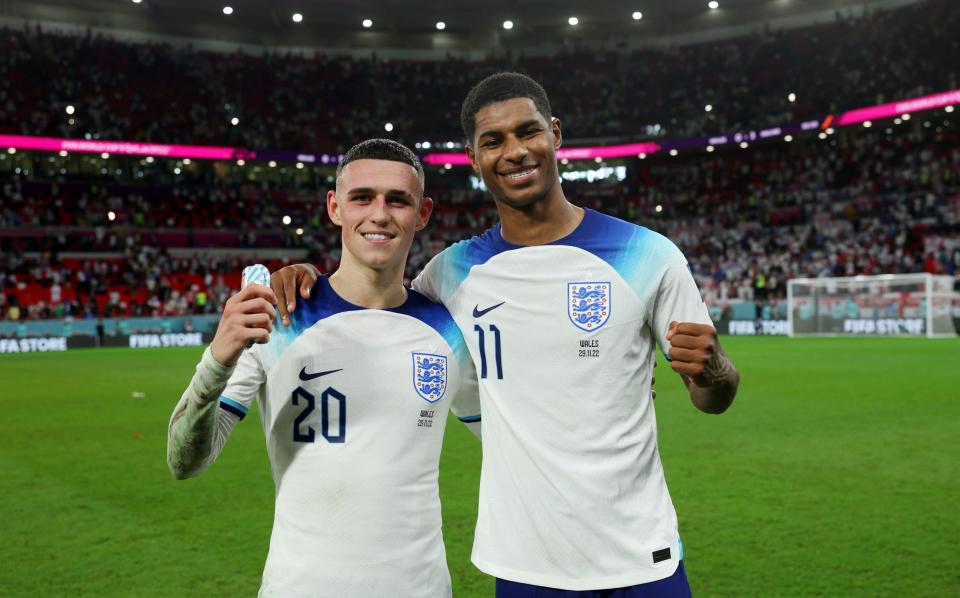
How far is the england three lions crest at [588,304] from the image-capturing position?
2.78 meters

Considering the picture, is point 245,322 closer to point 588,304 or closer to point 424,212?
point 424,212

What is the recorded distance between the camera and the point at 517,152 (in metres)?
2.94

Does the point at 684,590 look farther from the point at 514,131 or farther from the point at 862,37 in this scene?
the point at 862,37

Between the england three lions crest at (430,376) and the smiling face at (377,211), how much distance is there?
334 millimetres

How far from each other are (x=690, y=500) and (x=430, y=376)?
4695 millimetres

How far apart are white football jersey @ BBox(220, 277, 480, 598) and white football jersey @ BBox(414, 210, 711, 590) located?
0.62 ft

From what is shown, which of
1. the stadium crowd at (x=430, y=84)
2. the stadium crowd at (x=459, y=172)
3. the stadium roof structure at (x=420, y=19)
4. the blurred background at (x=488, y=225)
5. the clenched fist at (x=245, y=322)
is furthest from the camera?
the stadium roof structure at (x=420, y=19)

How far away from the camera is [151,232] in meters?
44.0

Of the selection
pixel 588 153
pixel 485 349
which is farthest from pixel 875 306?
pixel 485 349

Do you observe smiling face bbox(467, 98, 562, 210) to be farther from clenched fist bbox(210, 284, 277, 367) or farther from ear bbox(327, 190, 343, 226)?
clenched fist bbox(210, 284, 277, 367)

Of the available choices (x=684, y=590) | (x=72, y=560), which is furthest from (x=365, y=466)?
(x=72, y=560)

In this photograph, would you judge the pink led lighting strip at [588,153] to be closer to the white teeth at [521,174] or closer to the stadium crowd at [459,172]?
the stadium crowd at [459,172]

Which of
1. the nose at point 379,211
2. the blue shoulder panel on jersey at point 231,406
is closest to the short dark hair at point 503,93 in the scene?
the nose at point 379,211

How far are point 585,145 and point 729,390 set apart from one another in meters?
51.0
